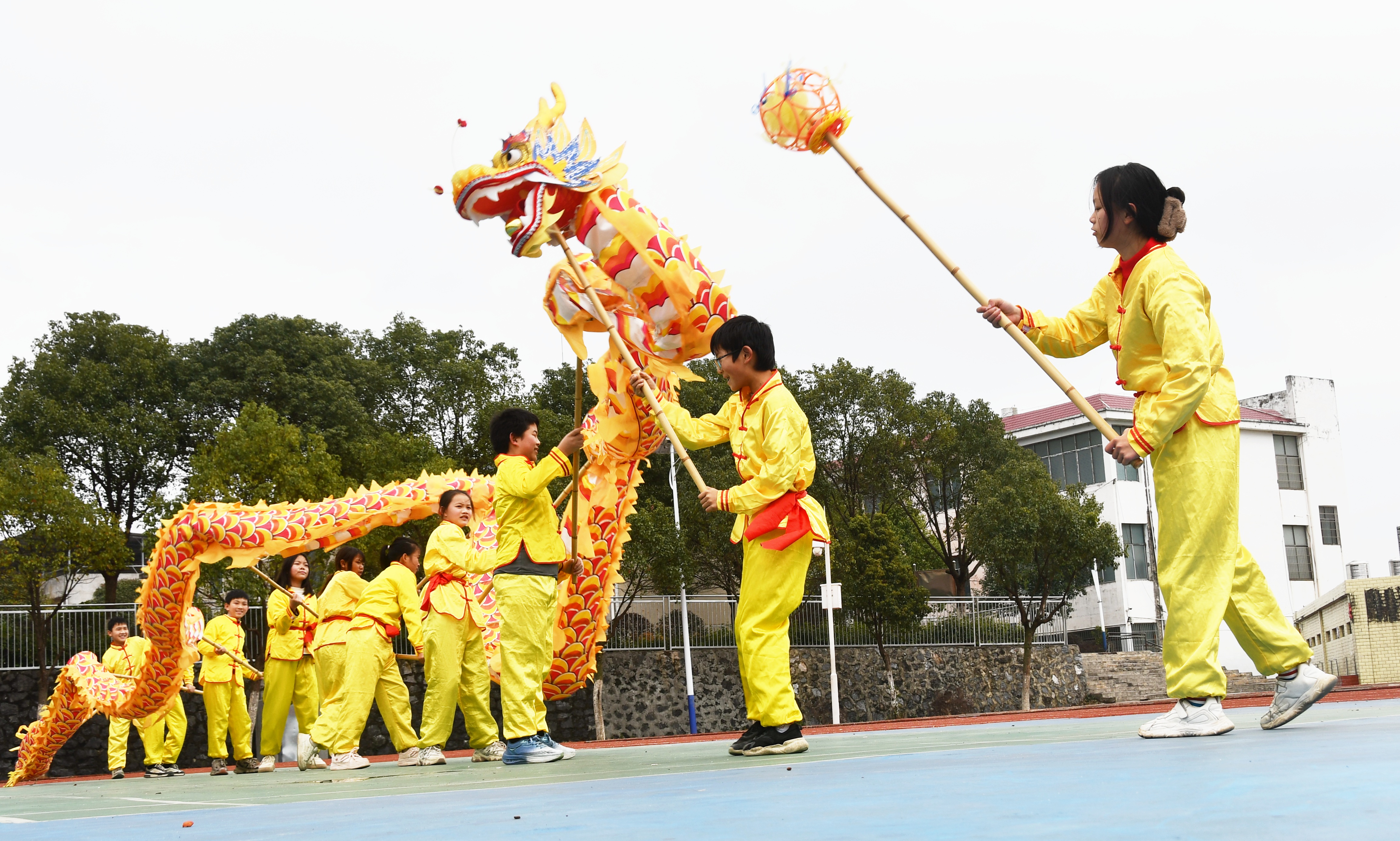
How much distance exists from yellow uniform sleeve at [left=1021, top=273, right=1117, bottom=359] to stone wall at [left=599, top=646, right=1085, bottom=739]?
1729cm

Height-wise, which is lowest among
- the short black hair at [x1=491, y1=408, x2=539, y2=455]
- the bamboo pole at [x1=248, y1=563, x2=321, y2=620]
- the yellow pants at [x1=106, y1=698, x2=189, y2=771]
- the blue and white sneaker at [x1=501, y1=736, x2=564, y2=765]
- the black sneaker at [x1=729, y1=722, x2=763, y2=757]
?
the yellow pants at [x1=106, y1=698, x2=189, y2=771]

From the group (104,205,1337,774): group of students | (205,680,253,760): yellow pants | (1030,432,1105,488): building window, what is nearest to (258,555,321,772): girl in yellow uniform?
(205,680,253,760): yellow pants

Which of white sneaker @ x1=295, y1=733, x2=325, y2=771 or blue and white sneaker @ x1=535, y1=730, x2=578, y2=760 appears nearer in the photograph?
blue and white sneaker @ x1=535, y1=730, x2=578, y2=760

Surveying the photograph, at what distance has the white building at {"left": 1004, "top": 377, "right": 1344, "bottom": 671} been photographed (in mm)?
34156

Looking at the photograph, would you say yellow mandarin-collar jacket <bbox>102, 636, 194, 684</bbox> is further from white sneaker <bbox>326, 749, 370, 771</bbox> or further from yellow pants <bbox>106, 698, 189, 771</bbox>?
white sneaker <bbox>326, 749, 370, 771</bbox>

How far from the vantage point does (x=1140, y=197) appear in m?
4.39

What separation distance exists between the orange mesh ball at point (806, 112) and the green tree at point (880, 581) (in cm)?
1918

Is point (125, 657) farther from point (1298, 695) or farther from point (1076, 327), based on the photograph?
point (1298, 695)

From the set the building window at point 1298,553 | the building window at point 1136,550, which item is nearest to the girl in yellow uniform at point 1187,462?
the building window at point 1136,550

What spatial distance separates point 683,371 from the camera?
6789 mm

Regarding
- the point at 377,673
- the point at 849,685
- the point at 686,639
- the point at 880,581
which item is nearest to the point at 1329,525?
the point at 880,581

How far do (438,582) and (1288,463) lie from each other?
3663 cm

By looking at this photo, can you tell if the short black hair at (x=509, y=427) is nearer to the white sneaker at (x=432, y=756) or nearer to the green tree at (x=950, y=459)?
the white sneaker at (x=432, y=756)

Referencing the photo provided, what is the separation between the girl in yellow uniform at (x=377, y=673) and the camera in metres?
7.74
